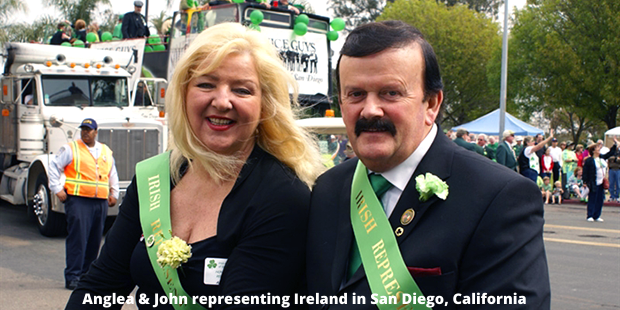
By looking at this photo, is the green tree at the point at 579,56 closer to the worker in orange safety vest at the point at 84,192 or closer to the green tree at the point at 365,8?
the green tree at the point at 365,8

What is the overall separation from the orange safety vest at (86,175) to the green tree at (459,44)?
36.8m

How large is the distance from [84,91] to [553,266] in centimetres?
812

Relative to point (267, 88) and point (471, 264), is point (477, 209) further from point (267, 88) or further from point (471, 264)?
point (267, 88)

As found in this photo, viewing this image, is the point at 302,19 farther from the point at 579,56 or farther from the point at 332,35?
the point at 579,56

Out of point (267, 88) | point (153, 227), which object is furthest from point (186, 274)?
point (267, 88)

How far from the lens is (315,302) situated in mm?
2125

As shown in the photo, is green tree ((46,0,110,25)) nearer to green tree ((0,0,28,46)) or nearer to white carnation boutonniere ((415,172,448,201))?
green tree ((0,0,28,46))

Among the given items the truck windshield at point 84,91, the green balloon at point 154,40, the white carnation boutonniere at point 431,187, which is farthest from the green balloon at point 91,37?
the white carnation boutonniere at point 431,187

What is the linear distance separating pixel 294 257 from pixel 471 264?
68cm

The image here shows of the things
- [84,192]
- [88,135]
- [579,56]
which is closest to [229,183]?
[84,192]

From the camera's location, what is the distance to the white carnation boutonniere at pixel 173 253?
7.14 feet

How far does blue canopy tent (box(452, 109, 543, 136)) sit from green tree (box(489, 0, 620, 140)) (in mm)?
5853

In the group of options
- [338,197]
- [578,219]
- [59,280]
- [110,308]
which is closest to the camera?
[338,197]

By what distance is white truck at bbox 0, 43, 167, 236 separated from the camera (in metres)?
10.7
